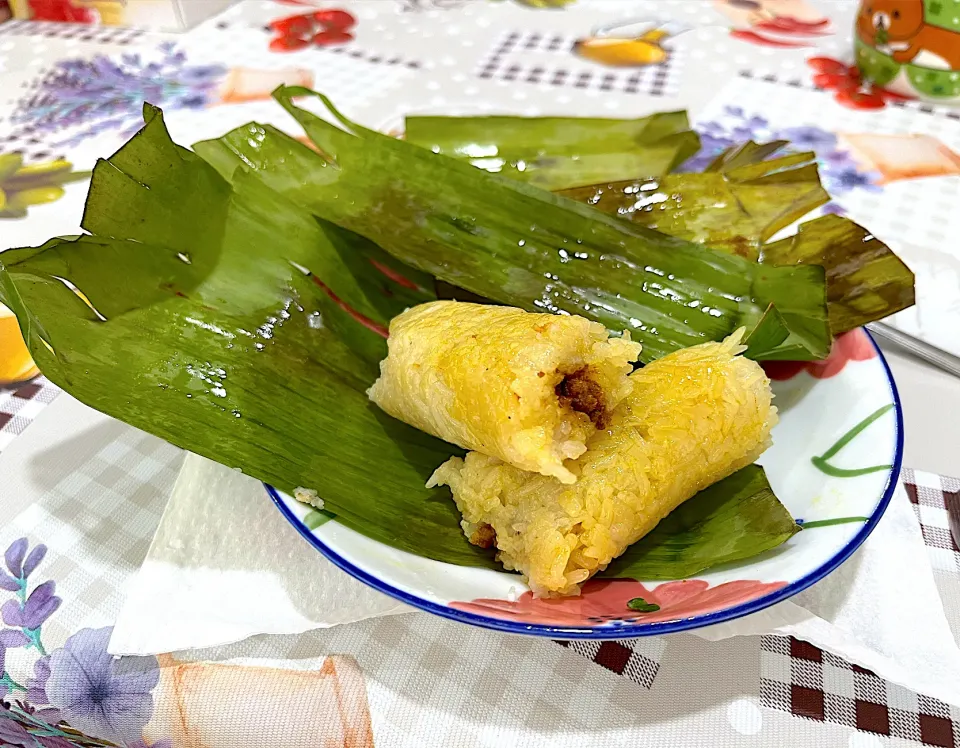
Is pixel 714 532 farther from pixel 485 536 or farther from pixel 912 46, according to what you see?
pixel 912 46

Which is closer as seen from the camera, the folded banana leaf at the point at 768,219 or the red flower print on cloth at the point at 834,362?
the red flower print on cloth at the point at 834,362

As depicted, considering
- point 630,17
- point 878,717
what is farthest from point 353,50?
point 878,717

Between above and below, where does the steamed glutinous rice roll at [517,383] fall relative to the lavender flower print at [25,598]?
above

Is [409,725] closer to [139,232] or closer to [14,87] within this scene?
[139,232]

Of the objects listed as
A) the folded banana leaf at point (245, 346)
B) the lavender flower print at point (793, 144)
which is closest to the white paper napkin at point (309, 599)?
the folded banana leaf at point (245, 346)

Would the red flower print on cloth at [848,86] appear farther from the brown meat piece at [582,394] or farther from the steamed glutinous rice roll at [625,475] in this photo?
the brown meat piece at [582,394]

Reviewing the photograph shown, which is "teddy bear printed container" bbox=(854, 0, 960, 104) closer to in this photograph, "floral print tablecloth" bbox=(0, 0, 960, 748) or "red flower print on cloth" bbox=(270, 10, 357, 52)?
"floral print tablecloth" bbox=(0, 0, 960, 748)

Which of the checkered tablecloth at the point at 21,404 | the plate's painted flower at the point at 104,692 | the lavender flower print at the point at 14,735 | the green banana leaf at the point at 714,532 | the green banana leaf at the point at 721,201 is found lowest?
the lavender flower print at the point at 14,735

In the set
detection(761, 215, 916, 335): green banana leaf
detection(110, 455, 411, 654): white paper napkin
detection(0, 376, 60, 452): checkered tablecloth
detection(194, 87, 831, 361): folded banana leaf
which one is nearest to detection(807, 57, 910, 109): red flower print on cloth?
detection(761, 215, 916, 335): green banana leaf
